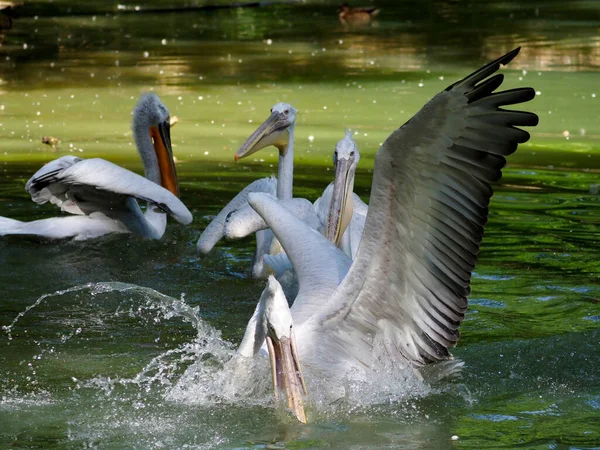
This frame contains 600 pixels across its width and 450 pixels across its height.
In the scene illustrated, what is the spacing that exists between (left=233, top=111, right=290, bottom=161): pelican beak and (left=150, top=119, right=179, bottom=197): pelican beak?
4.30 ft

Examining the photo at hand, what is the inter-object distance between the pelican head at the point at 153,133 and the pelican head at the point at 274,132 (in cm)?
143

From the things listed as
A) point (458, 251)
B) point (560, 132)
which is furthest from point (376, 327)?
point (560, 132)

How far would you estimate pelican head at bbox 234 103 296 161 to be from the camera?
6871 millimetres

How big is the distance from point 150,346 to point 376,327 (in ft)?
3.74

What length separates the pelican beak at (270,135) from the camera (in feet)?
22.5

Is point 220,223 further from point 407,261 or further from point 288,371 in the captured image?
point 288,371

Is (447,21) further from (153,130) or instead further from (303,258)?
(303,258)

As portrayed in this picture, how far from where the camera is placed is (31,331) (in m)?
5.64

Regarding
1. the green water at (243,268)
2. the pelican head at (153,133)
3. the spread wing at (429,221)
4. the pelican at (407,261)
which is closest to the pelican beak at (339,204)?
the pelican at (407,261)

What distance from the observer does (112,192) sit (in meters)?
7.31

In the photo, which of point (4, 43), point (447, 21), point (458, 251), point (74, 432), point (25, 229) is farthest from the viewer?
point (447, 21)

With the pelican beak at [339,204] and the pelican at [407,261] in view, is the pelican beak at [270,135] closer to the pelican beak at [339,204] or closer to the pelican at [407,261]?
the pelican beak at [339,204]

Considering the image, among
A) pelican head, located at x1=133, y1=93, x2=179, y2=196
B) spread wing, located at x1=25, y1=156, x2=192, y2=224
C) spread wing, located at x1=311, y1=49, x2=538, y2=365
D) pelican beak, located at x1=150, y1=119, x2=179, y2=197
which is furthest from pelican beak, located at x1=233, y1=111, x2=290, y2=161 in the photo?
spread wing, located at x1=311, y1=49, x2=538, y2=365

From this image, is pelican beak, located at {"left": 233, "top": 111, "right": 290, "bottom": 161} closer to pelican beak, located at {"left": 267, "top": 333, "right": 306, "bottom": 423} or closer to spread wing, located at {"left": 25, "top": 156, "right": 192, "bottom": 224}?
spread wing, located at {"left": 25, "top": 156, "right": 192, "bottom": 224}
